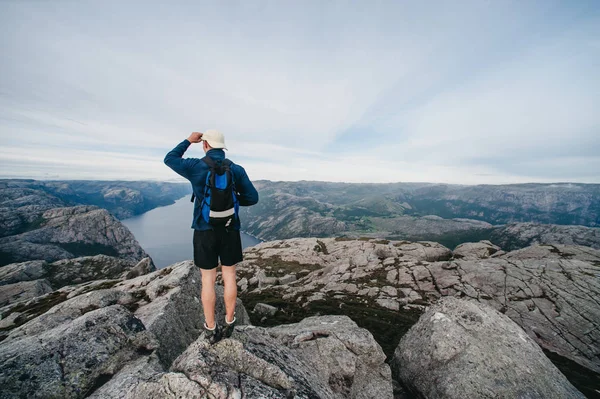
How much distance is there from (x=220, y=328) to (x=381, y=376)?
10689 mm

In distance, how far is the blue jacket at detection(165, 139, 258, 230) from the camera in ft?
23.5

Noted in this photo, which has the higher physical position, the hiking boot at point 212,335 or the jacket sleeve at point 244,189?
the jacket sleeve at point 244,189

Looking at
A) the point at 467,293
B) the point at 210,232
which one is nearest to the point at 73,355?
the point at 210,232

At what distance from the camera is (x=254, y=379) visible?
686 cm

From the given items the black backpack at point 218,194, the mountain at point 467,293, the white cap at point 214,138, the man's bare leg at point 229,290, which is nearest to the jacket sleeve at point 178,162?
the black backpack at point 218,194

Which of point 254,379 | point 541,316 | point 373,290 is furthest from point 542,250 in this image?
point 254,379

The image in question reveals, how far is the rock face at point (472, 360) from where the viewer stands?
11602 millimetres

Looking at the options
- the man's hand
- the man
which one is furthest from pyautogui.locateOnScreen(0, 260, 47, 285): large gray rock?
the man's hand

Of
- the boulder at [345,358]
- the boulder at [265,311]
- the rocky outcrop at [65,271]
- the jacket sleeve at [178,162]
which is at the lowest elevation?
the rocky outcrop at [65,271]

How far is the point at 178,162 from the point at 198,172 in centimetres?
81

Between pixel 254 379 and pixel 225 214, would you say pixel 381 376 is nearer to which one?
pixel 254 379

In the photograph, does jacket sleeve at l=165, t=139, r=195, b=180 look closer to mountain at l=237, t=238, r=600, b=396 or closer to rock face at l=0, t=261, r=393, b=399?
rock face at l=0, t=261, r=393, b=399

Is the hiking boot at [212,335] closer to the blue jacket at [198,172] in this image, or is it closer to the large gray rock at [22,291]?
the blue jacket at [198,172]

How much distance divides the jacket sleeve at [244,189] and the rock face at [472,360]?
1443 cm
